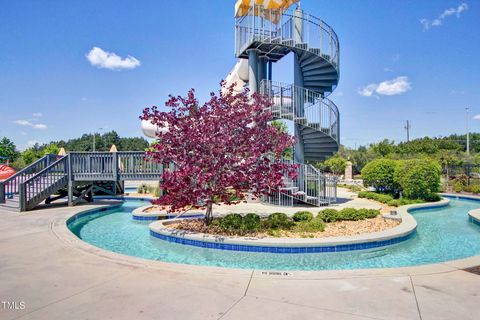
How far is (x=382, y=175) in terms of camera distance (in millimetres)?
16906

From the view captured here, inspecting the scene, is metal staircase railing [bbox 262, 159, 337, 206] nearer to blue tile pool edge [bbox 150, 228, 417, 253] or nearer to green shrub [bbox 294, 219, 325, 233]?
green shrub [bbox 294, 219, 325, 233]

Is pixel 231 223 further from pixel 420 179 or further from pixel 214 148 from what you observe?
pixel 420 179

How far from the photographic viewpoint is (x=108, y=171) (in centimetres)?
1349

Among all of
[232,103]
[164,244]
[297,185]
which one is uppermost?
[232,103]

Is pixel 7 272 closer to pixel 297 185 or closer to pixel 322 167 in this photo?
pixel 297 185

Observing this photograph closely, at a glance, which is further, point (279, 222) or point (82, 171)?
point (82, 171)

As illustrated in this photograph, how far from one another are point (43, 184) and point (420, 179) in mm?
16166

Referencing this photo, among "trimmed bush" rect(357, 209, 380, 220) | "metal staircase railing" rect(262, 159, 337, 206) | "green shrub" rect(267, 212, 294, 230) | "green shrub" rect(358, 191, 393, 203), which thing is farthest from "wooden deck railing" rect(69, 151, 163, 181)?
"green shrub" rect(358, 191, 393, 203)

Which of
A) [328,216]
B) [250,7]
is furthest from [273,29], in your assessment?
[328,216]

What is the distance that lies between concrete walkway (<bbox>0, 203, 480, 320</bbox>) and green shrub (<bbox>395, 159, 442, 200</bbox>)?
10159mm

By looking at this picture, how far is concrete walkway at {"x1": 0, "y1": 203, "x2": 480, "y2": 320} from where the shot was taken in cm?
354

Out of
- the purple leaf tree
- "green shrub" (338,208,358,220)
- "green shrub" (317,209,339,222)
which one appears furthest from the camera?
"green shrub" (338,208,358,220)

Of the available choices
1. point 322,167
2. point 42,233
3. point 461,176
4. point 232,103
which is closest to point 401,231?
point 232,103

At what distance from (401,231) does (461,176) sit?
17.0 meters
